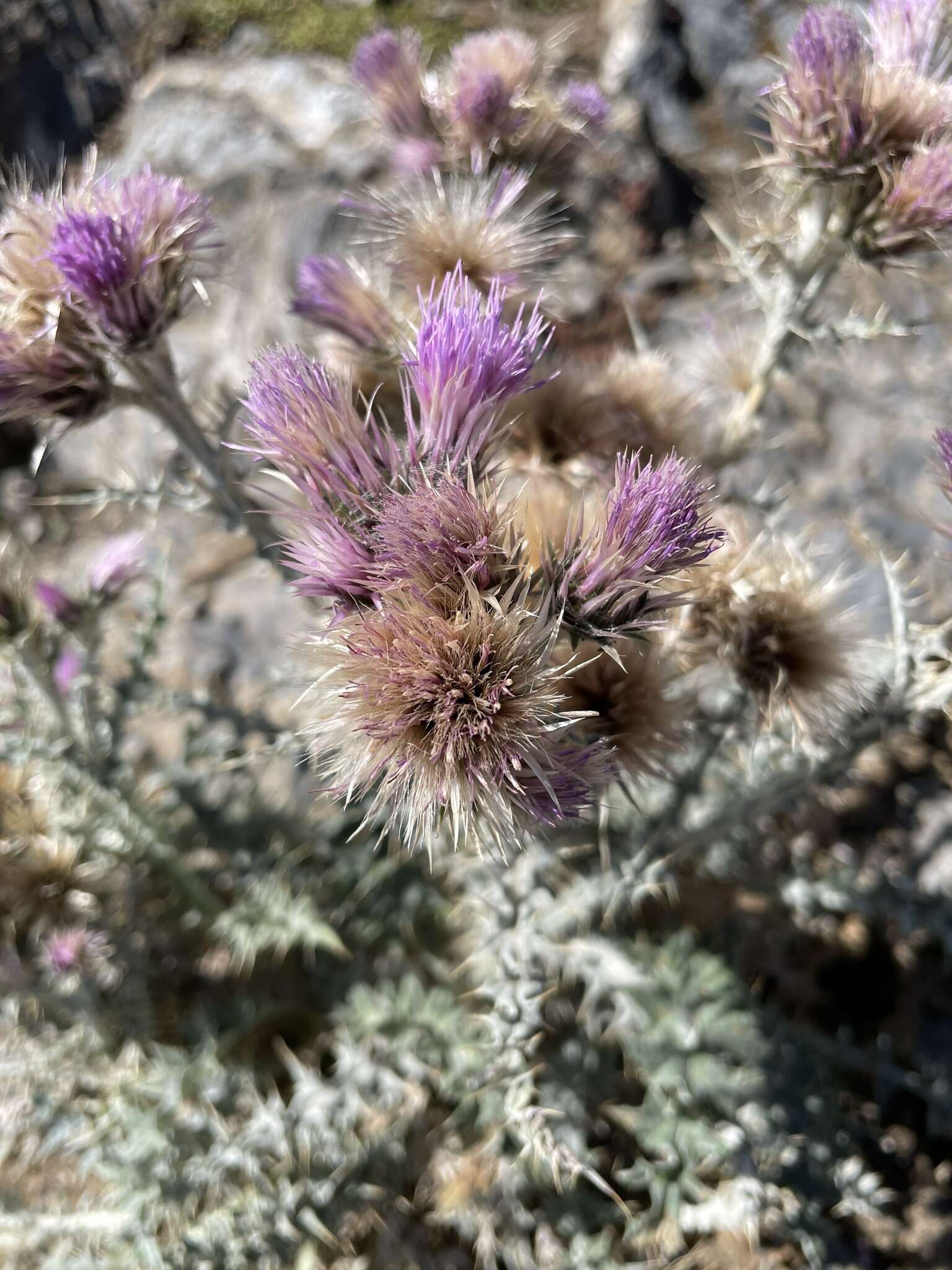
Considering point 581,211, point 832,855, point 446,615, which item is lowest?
point 832,855

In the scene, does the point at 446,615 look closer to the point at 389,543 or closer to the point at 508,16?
the point at 389,543

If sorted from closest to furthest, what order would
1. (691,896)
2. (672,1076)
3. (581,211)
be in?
(672,1076), (691,896), (581,211)

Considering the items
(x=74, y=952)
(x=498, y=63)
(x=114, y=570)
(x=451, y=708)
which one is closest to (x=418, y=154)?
(x=498, y=63)

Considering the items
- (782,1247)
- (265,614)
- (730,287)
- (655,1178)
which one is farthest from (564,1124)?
(730,287)

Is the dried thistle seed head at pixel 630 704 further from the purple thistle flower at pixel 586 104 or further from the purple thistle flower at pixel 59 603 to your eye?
the purple thistle flower at pixel 586 104

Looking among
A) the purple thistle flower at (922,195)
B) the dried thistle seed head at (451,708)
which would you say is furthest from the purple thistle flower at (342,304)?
the purple thistle flower at (922,195)

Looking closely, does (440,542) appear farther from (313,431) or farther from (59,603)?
(59,603)
